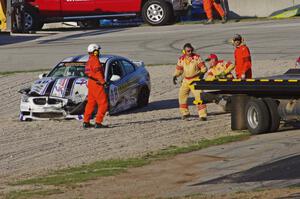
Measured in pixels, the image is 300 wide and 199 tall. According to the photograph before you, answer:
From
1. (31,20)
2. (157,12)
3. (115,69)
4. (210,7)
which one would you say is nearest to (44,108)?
(115,69)

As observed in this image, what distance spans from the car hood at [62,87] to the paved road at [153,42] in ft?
27.6

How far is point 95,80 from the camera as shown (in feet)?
65.7

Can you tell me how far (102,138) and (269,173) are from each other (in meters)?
5.01

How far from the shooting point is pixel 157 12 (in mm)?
38219

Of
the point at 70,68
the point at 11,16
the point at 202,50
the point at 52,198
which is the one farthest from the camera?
the point at 11,16

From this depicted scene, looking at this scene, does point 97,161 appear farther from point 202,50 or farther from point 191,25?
point 191,25

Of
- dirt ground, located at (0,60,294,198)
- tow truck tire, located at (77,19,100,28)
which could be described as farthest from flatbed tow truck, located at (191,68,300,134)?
tow truck tire, located at (77,19,100,28)

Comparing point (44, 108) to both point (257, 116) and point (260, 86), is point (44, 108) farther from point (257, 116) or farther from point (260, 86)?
point (260, 86)

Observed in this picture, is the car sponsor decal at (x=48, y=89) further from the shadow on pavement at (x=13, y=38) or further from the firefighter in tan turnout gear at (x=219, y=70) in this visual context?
the shadow on pavement at (x=13, y=38)

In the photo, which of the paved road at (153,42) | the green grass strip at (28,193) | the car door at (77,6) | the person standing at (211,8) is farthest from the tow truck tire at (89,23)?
the green grass strip at (28,193)

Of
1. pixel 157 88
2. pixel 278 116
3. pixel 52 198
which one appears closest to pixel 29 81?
pixel 157 88

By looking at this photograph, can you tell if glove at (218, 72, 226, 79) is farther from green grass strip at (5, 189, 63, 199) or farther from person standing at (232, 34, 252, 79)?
green grass strip at (5, 189, 63, 199)

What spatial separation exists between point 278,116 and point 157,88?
8.10 metres

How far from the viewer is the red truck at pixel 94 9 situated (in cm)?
3775
